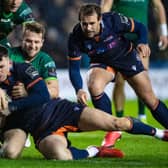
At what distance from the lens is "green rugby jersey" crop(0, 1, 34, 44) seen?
10602mm

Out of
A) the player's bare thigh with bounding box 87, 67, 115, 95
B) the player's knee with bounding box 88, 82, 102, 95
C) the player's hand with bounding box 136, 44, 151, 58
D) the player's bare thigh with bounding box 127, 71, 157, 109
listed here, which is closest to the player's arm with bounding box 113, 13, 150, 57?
the player's hand with bounding box 136, 44, 151, 58

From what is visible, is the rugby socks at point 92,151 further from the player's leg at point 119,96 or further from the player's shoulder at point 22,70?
the player's leg at point 119,96

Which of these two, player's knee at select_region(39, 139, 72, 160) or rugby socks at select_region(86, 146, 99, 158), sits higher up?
player's knee at select_region(39, 139, 72, 160)

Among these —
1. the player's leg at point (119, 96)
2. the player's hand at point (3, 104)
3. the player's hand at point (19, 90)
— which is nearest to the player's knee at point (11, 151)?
the player's hand at point (3, 104)

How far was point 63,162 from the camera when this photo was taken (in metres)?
8.44

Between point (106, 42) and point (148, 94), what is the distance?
68cm

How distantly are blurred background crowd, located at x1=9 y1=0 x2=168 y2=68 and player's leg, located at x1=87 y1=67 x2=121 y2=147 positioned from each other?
8.01 meters

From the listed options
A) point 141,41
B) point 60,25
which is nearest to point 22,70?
point 141,41

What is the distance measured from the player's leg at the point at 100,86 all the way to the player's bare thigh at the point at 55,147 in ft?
4.06

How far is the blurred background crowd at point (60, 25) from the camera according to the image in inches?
717

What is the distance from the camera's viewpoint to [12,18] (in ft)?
35.0

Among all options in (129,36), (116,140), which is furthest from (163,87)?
(116,140)

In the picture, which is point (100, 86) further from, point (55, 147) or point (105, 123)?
point (55, 147)

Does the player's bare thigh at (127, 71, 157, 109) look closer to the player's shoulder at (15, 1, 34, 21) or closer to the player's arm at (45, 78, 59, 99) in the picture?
the player's arm at (45, 78, 59, 99)
